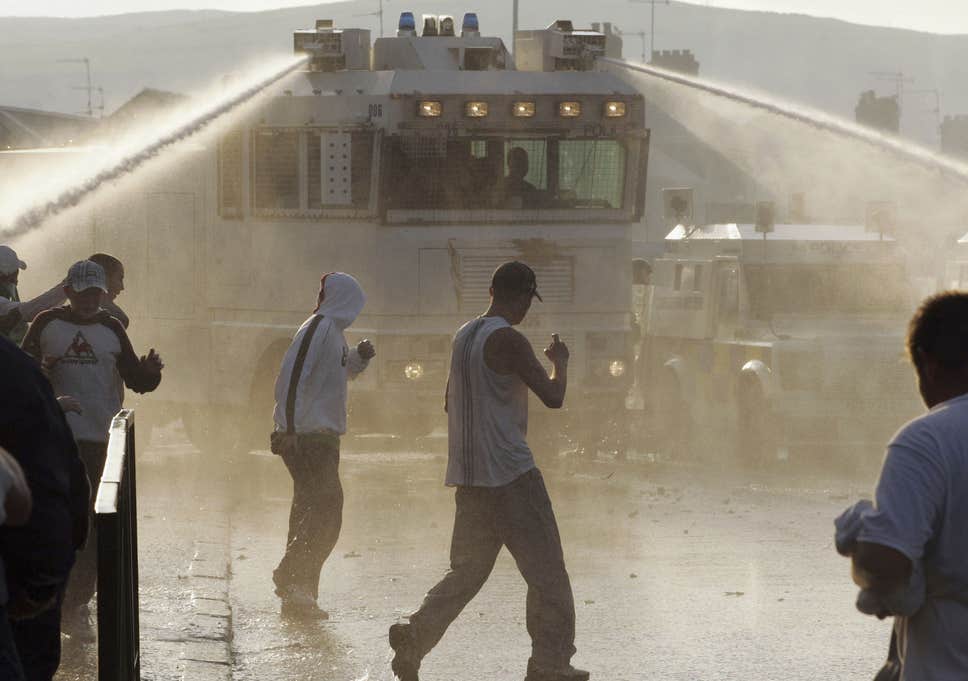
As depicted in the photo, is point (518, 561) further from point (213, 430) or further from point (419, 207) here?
point (213, 430)

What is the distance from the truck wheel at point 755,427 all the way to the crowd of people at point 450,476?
770 centimetres

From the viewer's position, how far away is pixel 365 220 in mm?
15328

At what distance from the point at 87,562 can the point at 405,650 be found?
1959 mm

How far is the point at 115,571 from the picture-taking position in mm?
5348

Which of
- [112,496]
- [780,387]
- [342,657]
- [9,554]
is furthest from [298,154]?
[9,554]

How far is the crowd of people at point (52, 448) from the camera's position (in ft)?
13.6

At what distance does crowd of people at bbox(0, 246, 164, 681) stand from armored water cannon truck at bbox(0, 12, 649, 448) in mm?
5882

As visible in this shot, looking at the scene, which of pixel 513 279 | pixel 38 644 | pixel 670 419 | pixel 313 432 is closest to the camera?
pixel 38 644

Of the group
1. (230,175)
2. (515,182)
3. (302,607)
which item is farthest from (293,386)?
(230,175)

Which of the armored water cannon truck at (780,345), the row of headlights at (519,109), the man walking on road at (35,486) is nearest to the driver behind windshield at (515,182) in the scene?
the row of headlights at (519,109)

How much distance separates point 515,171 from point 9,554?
11562 mm

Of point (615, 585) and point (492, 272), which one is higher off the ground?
point (492, 272)

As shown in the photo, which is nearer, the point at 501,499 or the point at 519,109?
the point at 501,499

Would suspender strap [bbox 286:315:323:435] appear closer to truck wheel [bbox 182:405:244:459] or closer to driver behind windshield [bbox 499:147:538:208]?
driver behind windshield [bbox 499:147:538:208]
